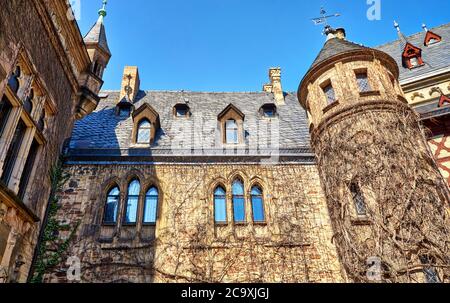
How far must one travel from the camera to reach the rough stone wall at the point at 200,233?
28.3 ft

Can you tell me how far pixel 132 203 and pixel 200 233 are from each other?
2.37 metres

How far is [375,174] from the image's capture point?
8469 mm

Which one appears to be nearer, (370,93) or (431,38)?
(370,93)

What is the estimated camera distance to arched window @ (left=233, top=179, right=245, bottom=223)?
9.71m

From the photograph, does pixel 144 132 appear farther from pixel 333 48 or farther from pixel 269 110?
pixel 333 48

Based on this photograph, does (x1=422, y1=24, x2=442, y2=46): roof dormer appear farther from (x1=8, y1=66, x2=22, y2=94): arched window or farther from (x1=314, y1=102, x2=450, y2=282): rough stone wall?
(x1=8, y1=66, x2=22, y2=94): arched window

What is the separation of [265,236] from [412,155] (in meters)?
4.70

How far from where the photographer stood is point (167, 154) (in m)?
10.7

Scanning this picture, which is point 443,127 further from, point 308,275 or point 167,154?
point 167,154

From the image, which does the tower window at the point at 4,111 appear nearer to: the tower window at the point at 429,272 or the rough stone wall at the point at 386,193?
the rough stone wall at the point at 386,193

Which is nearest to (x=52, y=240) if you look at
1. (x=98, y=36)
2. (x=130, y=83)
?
(x=130, y=83)

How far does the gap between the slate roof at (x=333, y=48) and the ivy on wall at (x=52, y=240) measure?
934 cm

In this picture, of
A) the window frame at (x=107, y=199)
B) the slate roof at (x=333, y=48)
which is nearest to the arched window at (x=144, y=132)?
the window frame at (x=107, y=199)
